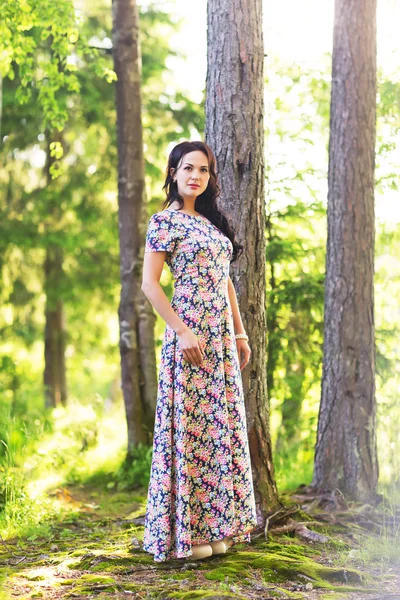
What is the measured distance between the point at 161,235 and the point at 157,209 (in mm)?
5826

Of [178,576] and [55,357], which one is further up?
[55,357]

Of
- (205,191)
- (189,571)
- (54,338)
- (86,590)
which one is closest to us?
(86,590)

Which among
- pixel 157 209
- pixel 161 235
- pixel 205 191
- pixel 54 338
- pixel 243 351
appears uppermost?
pixel 157 209

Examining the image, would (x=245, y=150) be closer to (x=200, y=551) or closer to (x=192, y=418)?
(x=192, y=418)

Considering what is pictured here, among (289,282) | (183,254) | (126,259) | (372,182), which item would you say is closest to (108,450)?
(126,259)

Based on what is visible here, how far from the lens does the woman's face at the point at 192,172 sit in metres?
4.15

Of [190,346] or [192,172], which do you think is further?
[192,172]

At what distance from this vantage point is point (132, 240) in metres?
7.71

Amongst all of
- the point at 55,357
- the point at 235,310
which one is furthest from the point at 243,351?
the point at 55,357

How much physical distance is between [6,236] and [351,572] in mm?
8559

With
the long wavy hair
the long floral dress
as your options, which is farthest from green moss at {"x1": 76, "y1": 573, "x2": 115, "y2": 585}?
the long wavy hair

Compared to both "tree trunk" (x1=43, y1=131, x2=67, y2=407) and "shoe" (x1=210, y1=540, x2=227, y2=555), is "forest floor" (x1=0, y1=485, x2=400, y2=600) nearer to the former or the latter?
"shoe" (x1=210, y1=540, x2=227, y2=555)

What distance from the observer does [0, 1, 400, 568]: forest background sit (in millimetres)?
7469

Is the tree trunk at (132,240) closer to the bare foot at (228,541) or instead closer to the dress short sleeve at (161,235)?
the bare foot at (228,541)
